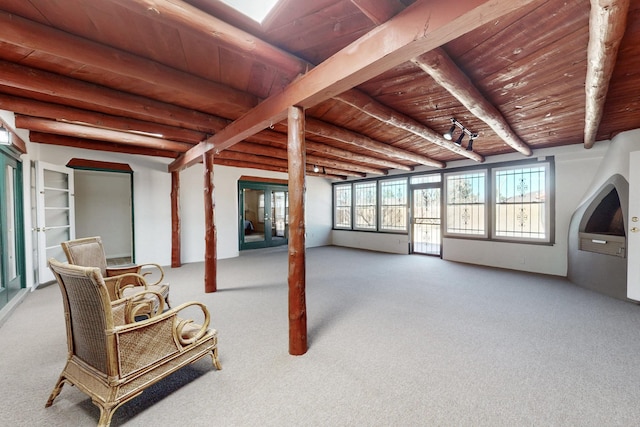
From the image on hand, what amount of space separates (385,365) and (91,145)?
246 inches

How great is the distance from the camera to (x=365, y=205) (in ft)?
29.1

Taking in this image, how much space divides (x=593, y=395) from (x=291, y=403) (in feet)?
6.95

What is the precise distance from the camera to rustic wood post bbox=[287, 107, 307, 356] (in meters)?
2.37

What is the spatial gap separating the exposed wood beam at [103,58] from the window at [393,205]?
19.8 feet

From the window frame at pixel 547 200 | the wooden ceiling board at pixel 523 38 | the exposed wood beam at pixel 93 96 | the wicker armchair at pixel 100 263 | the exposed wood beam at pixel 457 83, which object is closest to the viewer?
the wooden ceiling board at pixel 523 38

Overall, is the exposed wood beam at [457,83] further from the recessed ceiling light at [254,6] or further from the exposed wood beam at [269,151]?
the exposed wood beam at [269,151]

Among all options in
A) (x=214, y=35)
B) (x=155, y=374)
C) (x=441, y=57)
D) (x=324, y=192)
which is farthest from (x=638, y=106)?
(x=324, y=192)

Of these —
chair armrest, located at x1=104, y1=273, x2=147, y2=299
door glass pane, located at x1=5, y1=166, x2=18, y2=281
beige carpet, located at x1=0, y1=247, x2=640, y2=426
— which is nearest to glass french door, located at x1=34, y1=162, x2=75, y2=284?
door glass pane, located at x1=5, y1=166, x2=18, y2=281

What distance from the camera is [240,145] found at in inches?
198

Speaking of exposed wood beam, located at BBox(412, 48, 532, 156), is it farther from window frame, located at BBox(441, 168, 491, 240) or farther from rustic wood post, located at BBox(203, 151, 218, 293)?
rustic wood post, located at BBox(203, 151, 218, 293)

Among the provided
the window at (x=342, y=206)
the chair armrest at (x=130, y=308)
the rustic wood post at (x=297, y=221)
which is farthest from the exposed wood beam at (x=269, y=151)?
the chair armrest at (x=130, y=308)

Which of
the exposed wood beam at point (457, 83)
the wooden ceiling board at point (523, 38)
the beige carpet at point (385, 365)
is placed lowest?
the beige carpet at point (385, 365)

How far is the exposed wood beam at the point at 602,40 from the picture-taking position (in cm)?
143

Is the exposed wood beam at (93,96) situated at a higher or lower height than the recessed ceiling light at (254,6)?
lower
